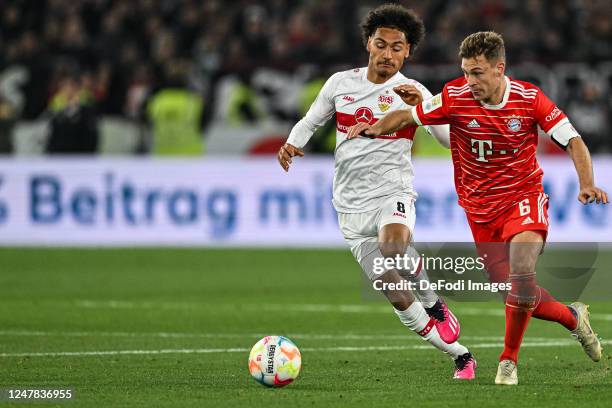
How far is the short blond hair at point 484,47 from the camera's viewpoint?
8172 mm

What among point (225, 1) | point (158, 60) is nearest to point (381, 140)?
point (158, 60)

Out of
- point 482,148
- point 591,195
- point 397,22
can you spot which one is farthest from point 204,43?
point 591,195

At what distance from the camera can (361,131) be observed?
873 cm

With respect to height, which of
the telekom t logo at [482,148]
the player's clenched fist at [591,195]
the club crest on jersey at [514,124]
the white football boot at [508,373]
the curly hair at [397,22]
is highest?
the curly hair at [397,22]

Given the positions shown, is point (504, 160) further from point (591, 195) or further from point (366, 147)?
point (366, 147)

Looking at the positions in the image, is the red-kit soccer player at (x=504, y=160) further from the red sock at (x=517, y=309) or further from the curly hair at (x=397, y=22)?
the curly hair at (x=397, y=22)

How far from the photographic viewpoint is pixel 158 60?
76.6 ft

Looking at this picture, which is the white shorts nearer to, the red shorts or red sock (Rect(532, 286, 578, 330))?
the red shorts

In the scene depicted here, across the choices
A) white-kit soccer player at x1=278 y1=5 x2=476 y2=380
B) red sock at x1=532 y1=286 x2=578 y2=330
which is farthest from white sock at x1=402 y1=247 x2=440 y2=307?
red sock at x1=532 y1=286 x2=578 y2=330

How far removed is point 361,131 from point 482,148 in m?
0.81

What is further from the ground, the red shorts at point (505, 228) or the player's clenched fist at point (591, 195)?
the player's clenched fist at point (591, 195)

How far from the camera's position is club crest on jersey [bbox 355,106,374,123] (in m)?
9.10

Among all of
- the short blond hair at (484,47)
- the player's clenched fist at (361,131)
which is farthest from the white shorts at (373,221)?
the short blond hair at (484,47)

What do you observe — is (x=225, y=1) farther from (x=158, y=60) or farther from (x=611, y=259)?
(x=611, y=259)
